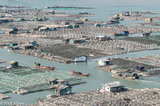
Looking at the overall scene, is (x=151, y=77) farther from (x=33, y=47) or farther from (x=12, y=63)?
(x=33, y=47)

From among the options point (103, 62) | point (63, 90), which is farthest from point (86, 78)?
point (63, 90)

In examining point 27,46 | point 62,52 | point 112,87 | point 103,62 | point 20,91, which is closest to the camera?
point 112,87

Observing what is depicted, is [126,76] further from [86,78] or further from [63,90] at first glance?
[63,90]

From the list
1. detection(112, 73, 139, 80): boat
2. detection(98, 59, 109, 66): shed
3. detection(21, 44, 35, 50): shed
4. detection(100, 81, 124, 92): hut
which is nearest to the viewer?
detection(100, 81, 124, 92): hut

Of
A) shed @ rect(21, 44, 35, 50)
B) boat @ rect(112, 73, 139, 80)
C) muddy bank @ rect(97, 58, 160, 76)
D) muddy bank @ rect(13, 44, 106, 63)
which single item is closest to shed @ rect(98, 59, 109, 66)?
muddy bank @ rect(97, 58, 160, 76)

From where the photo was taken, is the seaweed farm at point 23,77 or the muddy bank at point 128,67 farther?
the muddy bank at point 128,67

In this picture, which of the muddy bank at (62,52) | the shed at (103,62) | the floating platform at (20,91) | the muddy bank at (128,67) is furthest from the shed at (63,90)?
the muddy bank at (62,52)

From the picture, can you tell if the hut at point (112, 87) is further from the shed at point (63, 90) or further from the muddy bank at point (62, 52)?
the muddy bank at point (62, 52)

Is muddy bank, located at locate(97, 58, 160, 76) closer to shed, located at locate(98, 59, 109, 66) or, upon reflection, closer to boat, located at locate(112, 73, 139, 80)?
shed, located at locate(98, 59, 109, 66)
